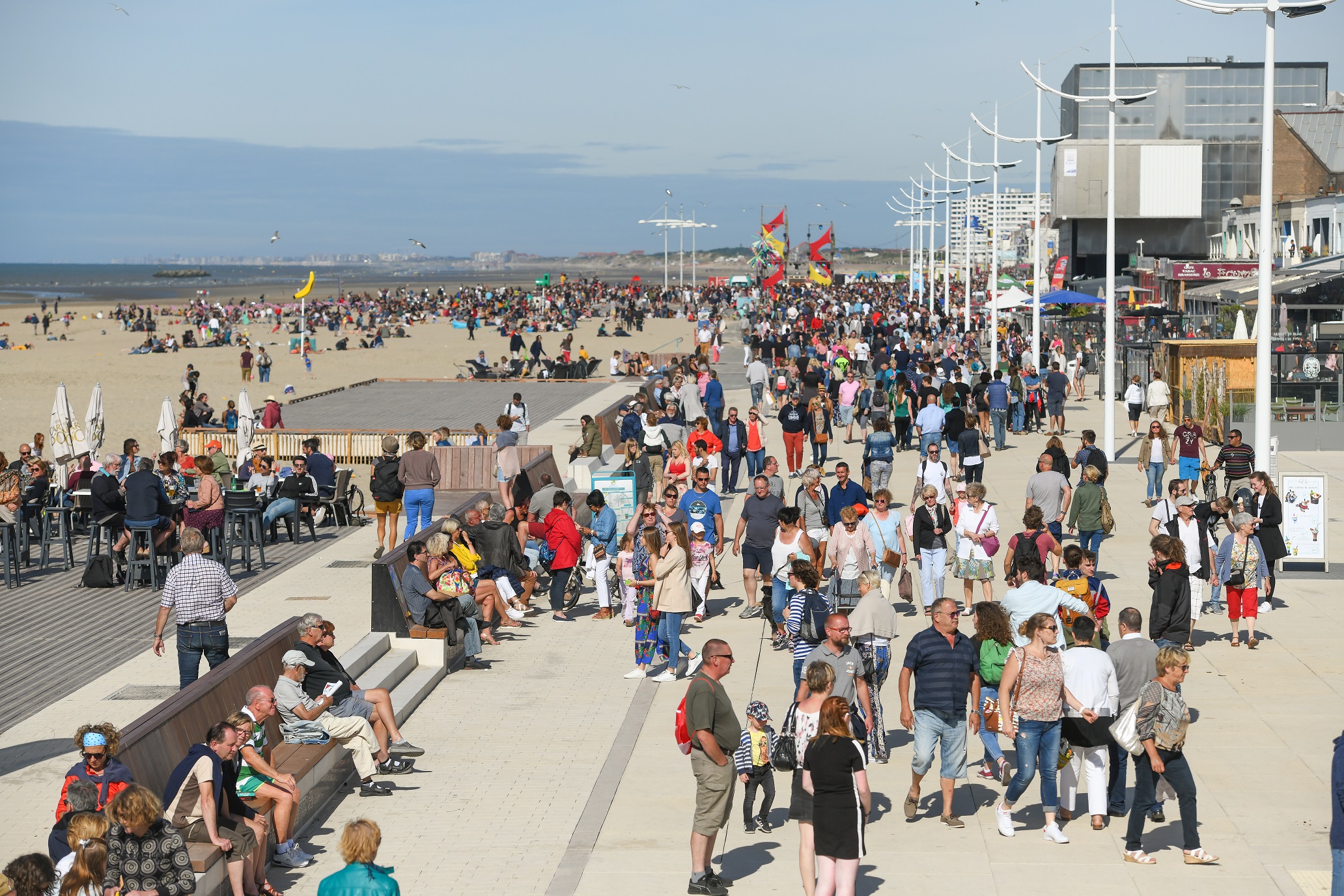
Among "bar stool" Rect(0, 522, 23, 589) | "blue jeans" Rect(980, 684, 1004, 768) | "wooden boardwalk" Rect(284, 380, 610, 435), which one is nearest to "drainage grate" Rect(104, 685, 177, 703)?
"bar stool" Rect(0, 522, 23, 589)

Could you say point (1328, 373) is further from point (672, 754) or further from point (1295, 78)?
point (1295, 78)

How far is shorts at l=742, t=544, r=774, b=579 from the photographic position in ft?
48.1

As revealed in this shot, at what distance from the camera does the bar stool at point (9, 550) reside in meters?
16.8

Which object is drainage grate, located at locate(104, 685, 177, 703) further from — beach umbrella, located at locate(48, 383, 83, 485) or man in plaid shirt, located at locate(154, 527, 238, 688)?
beach umbrella, located at locate(48, 383, 83, 485)

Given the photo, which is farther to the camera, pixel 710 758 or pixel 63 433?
pixel 63 433

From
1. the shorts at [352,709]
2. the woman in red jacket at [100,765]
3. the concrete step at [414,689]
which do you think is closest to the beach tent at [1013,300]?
the concrete step at [414,689]

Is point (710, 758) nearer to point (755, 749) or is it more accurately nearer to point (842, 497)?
point (755, 749)

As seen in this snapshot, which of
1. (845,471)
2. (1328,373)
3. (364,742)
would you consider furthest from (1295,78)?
(364,742)

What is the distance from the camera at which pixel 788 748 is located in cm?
811

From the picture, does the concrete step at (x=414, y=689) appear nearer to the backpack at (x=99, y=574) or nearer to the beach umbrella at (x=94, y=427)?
the backpack at (x=99, y=574)

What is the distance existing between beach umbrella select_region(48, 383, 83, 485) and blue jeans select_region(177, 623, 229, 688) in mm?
10602

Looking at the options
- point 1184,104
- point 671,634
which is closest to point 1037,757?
point 671,634

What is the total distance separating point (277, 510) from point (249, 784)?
11557 mm

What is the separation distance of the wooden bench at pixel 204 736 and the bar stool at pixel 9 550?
24.2 feet
